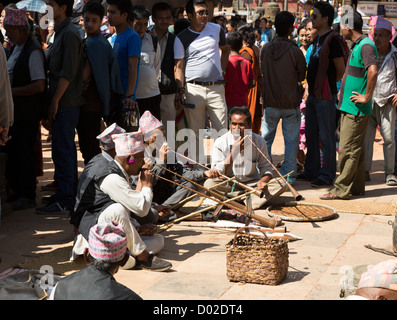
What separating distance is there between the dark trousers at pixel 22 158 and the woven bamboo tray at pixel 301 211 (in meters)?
2.55

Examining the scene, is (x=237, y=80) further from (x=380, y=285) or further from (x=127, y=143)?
(x=380, y=285)

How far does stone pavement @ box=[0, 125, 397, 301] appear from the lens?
15.0 feet

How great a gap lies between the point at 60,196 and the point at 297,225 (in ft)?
8.05

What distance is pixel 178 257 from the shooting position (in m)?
5.41

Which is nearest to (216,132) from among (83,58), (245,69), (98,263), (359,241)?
(245,69)

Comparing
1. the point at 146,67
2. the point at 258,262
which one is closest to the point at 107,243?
the point at 258,262

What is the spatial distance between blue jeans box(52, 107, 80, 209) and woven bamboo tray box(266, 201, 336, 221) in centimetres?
209

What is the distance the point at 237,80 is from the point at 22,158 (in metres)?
3.24

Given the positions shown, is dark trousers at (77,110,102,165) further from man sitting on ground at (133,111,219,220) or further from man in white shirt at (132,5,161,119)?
man in white shirt at (132,5,161,119)

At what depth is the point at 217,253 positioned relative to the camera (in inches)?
216

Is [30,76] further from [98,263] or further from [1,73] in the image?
[98,263]

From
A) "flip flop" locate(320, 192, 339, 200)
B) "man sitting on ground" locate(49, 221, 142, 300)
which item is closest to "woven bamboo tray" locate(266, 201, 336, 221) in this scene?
"flip flop" locate(320, 192, 339, 200)

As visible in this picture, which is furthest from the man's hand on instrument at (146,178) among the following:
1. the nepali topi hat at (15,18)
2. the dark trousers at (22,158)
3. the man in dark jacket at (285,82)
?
the man in dark jacket at (285,82)

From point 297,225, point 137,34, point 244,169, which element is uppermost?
point 137,34
